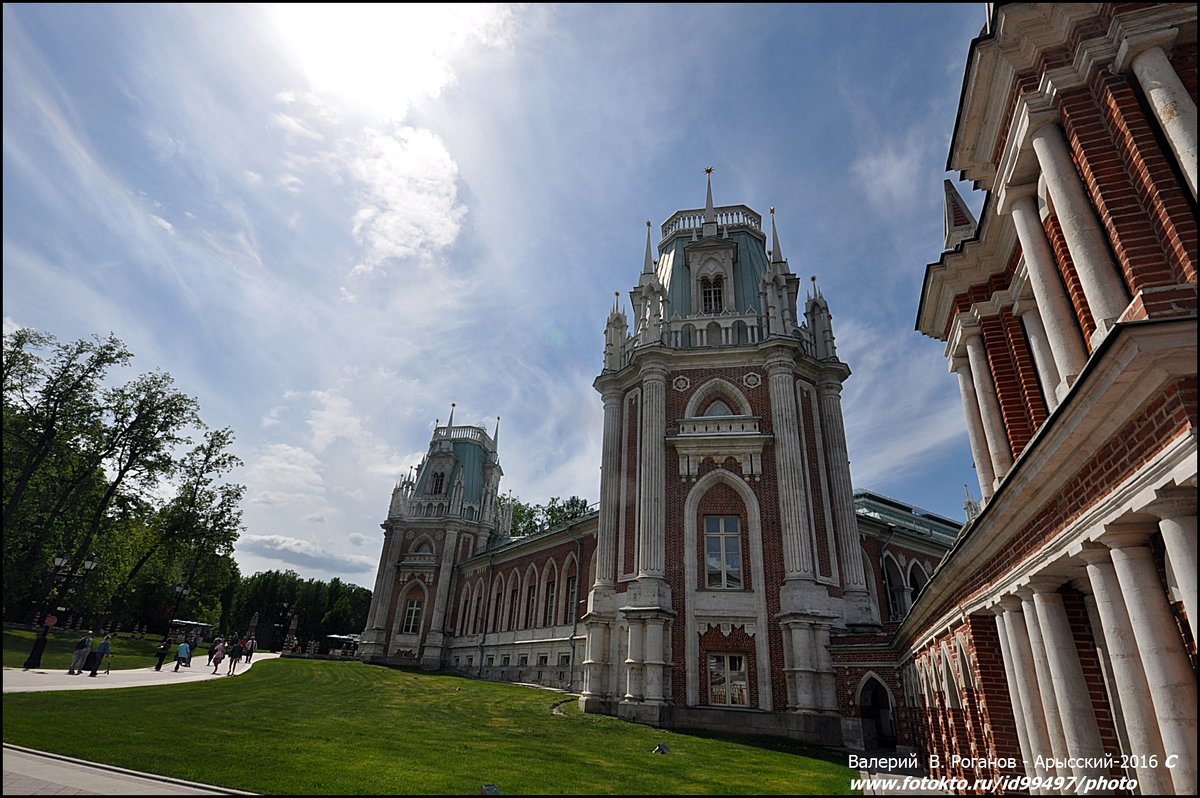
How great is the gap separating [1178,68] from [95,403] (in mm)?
37737

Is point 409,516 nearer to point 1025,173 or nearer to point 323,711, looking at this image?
point 323,711

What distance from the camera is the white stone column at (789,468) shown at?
→ 2144cm

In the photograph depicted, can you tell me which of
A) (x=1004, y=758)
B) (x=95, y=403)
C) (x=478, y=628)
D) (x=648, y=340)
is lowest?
(x=1004, y=758)

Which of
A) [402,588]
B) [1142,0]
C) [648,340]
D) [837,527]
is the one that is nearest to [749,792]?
[1142,0]

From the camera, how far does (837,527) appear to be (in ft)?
78.0

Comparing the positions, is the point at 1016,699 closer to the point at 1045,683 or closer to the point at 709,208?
the point at 1045,683

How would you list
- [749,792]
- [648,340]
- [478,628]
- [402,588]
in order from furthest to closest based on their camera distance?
[402,588] < [478,628] < [648,340] < [749,792]

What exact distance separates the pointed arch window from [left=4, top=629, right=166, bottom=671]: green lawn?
27895mm

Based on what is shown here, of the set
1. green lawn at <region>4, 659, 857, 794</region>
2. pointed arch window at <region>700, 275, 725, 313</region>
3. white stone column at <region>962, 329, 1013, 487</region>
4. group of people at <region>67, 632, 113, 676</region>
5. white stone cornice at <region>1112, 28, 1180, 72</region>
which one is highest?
pointed arch window at <region>700, 275, 725, 313</region>

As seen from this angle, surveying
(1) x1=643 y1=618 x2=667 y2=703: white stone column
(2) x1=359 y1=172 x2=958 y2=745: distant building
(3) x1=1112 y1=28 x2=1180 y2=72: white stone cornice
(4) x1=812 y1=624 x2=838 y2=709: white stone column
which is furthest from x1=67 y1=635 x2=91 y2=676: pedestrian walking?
(3) x1=1112 y1=28 x2=1180 y2=72: white stone cornice

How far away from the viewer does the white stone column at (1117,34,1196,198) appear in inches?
209

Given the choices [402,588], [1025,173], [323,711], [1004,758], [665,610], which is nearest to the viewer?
[1025,173]

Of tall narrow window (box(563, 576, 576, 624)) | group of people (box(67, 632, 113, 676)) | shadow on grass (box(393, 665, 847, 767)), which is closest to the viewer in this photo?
shadow on grass (box(393, 665, 847, 767))

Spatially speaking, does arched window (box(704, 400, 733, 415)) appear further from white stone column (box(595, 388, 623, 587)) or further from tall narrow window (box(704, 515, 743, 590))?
tall narrow window (box(704, 515, 743, 590))
